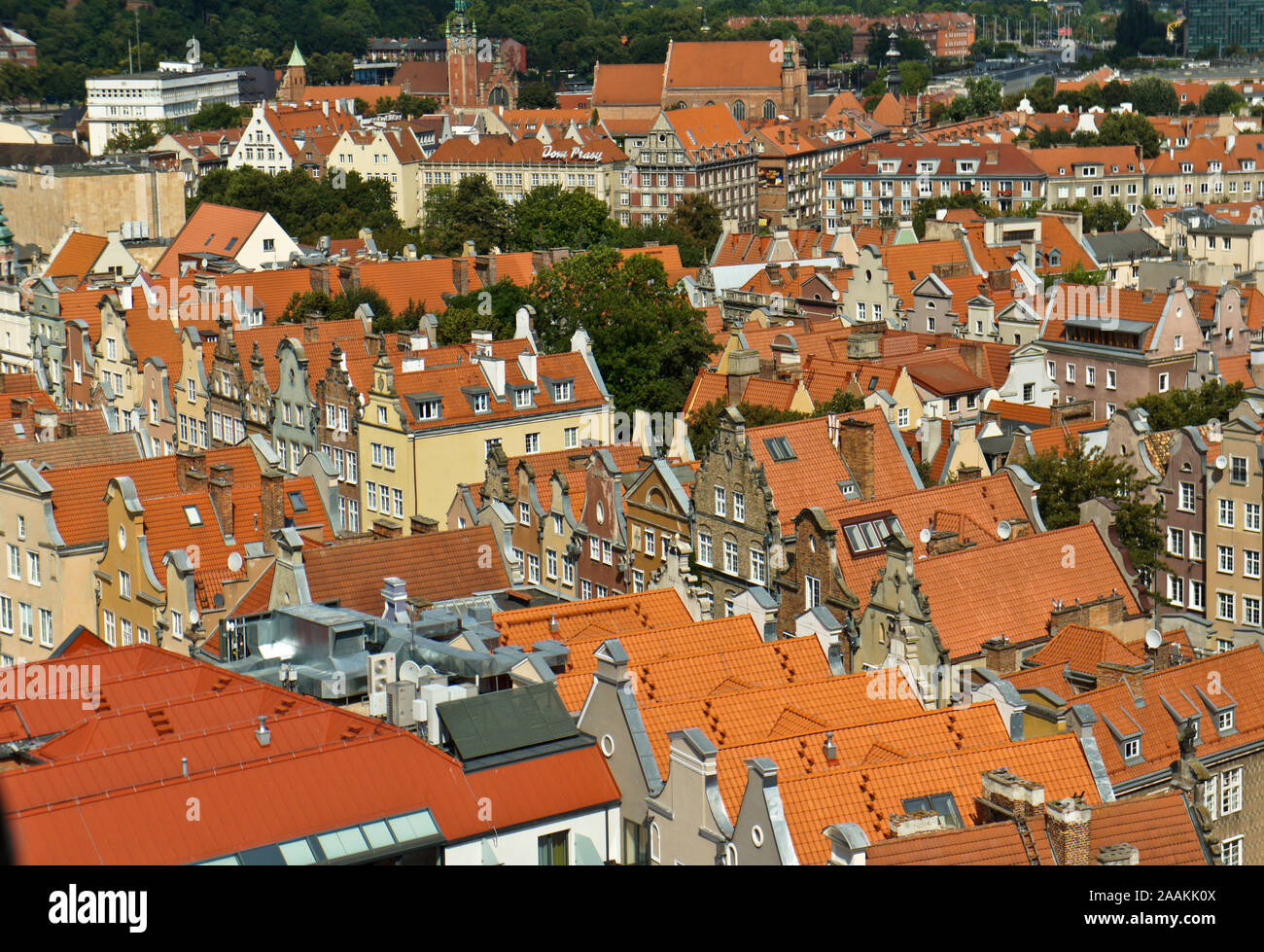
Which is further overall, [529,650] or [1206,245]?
[1206,245]

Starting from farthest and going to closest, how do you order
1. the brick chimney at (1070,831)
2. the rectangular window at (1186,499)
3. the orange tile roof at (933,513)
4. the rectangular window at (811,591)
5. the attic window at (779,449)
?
the rectangular window at (1186,499) → the attic window at (779,449) → the orange tile roof at (933,513) → the rectangular window at (811,591) → the brick chimney at (1070,831)

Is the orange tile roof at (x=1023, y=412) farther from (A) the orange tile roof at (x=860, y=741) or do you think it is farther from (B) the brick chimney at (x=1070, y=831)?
(B) the brick chimney at (x=1070, y=831)

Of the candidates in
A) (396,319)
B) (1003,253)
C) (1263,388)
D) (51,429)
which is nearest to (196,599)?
(51,429)

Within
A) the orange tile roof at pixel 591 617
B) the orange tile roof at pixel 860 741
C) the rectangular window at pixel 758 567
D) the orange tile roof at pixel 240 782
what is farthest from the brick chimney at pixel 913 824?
the rectangular window at pixel 758 567

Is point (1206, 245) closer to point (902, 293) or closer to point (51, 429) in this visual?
point (902, 293)

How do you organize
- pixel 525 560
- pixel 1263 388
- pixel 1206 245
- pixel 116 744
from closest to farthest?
pixel 116 744
pixel 525 560
pixel 1263 388
pixel 1206 245
